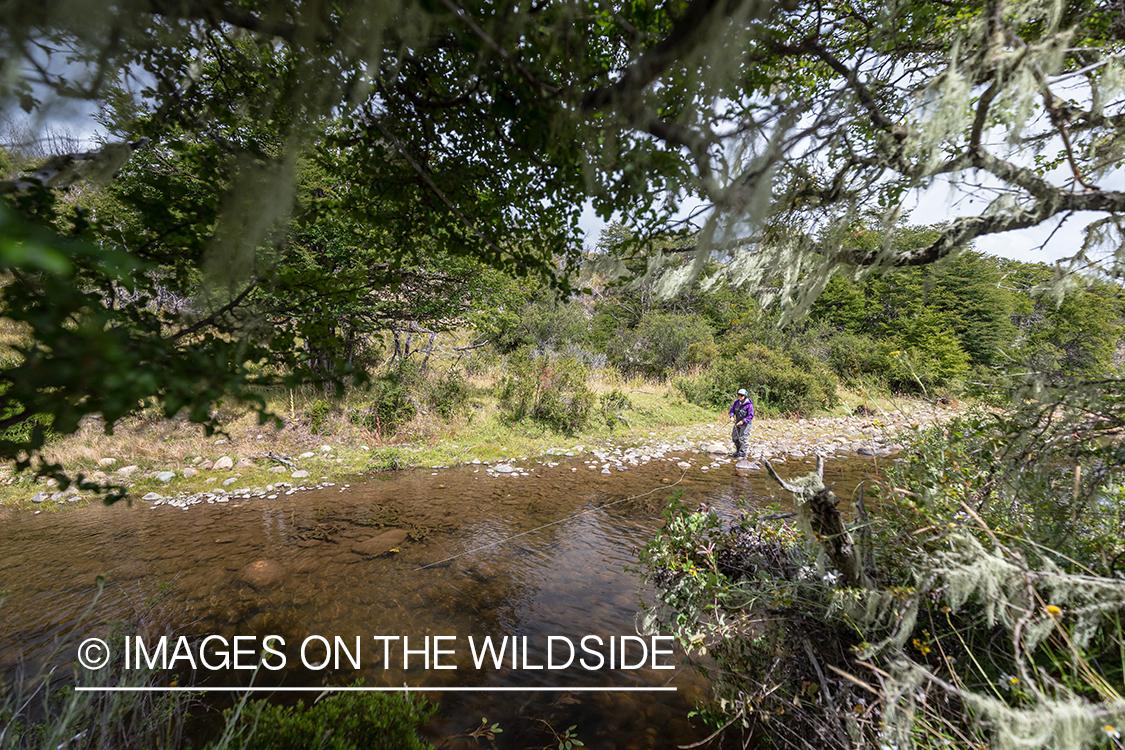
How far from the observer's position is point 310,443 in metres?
8.77

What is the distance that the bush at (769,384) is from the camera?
14.6 meters

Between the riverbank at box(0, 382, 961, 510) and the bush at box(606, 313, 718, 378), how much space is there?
5.41 meters

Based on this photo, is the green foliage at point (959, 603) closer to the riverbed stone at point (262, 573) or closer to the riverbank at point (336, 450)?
the riverbank at point (336, 450)

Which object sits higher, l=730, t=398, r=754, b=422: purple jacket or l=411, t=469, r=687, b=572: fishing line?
l=730, t=398, r=754, b=422: purple jacket

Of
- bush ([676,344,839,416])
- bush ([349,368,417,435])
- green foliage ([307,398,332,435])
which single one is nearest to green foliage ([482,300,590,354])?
bush ([676,344,839,416])

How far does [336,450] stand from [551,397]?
207 inches

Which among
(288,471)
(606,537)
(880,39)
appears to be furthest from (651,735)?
(288,471)

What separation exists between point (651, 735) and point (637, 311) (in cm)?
2324

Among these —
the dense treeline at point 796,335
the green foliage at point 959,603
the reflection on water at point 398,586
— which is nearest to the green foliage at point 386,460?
the reflection on water at point 398,586

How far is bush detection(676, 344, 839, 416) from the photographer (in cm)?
1463

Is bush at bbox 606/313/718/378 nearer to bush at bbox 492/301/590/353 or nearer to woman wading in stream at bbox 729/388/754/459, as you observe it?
bush at bbox 492/301/590/353

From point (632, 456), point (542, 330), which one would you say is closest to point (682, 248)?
point (632, 456)

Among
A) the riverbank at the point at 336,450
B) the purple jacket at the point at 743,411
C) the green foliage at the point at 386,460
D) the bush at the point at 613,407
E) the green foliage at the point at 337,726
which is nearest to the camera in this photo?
the green foliage at the point at 337,726

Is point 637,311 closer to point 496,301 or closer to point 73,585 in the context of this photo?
point 496,301
